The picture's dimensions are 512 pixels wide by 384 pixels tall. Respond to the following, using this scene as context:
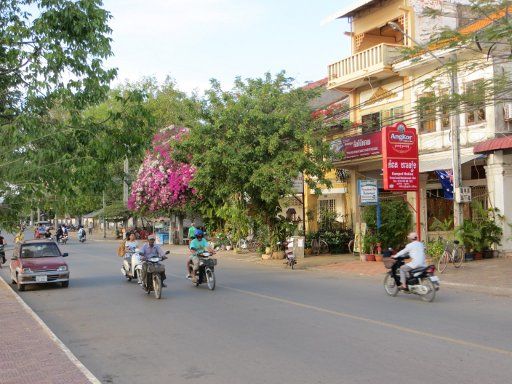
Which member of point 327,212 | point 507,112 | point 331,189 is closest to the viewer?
point 507,112

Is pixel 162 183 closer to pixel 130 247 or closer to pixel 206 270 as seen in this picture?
pixel 130 247

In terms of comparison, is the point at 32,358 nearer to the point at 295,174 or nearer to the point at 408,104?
the point at 295,174

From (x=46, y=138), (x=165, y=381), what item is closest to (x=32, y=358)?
(x=165, y=381)

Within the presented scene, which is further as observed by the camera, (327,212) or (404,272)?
(327,212)

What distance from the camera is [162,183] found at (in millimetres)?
37188

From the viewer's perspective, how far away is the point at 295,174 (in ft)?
71.1

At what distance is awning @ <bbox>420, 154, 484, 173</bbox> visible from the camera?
20.2 meters

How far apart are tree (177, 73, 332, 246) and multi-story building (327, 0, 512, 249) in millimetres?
2722

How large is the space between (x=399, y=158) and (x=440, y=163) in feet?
6.58

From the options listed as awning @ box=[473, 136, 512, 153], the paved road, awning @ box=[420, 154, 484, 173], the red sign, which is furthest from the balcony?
the paved road

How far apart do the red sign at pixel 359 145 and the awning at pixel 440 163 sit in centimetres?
208

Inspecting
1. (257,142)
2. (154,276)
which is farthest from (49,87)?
(257,142)

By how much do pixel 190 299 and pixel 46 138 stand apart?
5518 mm

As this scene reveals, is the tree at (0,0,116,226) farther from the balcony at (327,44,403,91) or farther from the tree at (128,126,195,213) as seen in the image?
the tree at (128,126,195,213)
